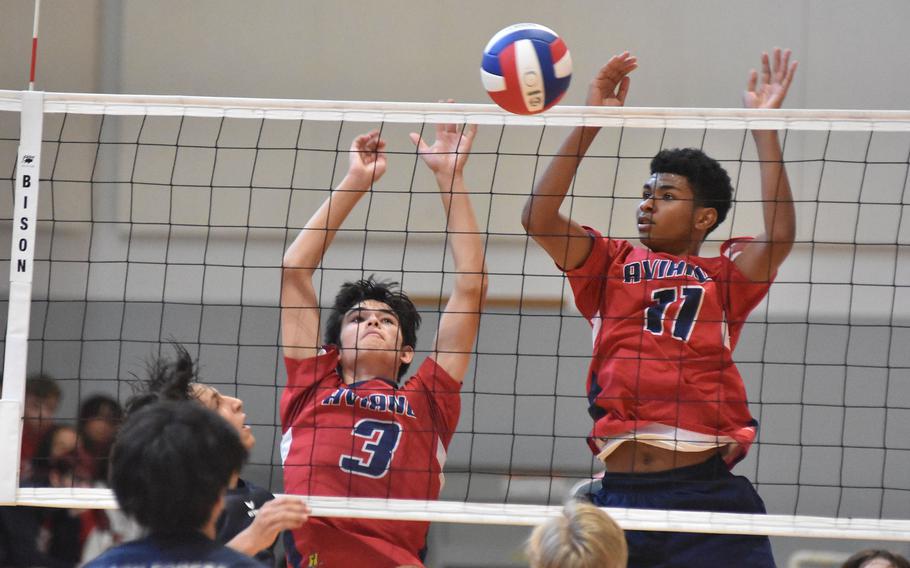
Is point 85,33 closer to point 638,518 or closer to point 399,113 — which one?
point 399,113

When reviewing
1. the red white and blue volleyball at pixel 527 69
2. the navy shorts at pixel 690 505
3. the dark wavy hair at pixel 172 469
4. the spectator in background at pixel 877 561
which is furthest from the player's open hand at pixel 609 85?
the dark wavy hair at pixel 172 469

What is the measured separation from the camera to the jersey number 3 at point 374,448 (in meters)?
4.04

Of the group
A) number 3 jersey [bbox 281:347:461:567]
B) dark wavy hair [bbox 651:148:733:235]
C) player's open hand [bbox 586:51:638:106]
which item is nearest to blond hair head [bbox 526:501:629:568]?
number 3 jersey [bbox 281:347:461:567]

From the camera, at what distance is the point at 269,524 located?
3229 mm

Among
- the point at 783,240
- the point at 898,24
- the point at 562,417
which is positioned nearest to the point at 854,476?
the point at 562,417

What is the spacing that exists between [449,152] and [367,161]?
34 centimetres

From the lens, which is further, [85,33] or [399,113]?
[85,33]

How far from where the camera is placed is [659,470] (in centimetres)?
390

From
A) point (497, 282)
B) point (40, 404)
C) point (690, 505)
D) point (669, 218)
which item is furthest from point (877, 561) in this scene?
point (40, 404)

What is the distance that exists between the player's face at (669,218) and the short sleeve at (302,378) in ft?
4.13

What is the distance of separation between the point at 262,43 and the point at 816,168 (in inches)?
152

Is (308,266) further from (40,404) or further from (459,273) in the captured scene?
(40,404)

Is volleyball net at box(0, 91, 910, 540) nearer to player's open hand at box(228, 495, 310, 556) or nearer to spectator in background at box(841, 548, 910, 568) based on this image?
spectator in background at box(841, 548, 910, 568)

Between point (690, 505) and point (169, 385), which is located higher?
point (169, 385)
